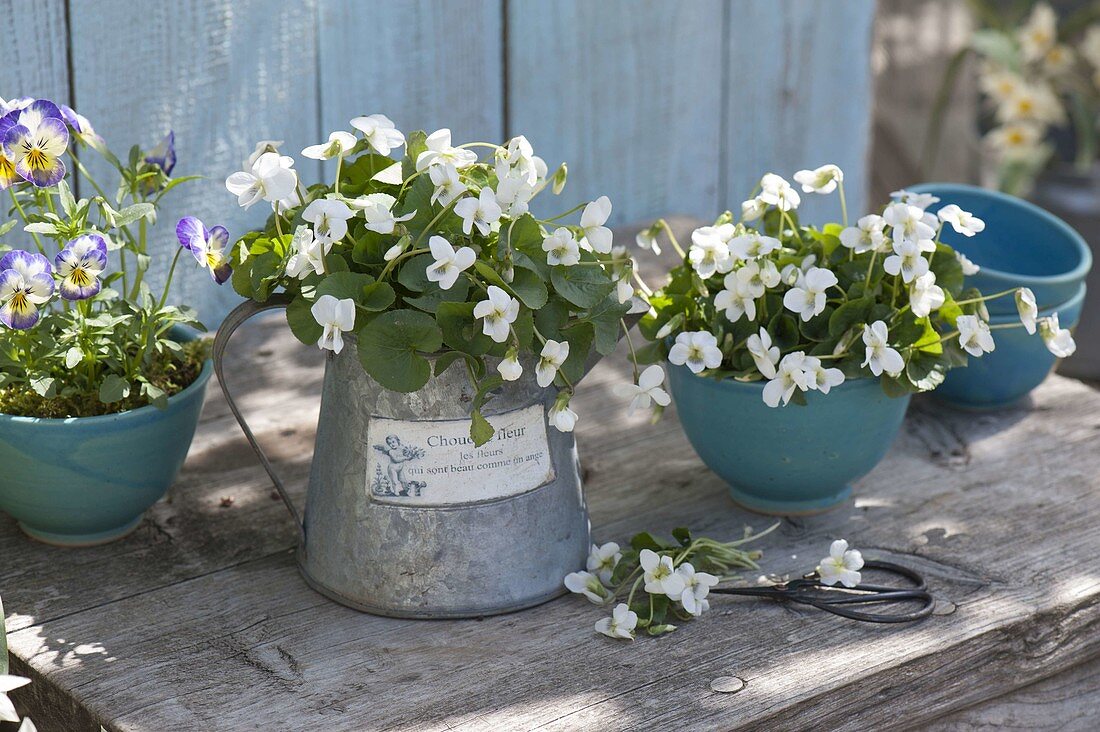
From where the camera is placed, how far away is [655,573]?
1.08 meters

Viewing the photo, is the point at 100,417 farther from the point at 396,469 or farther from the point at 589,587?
the point at 589,587

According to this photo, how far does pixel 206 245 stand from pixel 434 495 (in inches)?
10.8

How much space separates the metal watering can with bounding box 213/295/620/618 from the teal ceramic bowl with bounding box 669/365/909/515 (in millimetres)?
161

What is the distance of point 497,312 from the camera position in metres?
0.95

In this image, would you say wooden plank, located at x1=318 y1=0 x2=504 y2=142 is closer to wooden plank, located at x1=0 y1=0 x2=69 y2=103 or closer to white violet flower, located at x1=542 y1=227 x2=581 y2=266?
wooden plank, located at x1=0 y1=0 x2=69 y2=103

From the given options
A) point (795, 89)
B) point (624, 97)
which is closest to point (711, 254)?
point (624, 97)

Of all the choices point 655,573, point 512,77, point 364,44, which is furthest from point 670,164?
point 655,573

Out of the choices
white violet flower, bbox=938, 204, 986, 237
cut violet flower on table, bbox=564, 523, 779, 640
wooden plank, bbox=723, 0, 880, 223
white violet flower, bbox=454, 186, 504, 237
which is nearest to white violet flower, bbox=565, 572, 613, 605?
cut violet flower on table, bbox=564, 523, 779, 640

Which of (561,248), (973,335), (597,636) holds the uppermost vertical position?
(561,248)

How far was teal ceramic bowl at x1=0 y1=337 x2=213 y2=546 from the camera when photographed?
1.09 m

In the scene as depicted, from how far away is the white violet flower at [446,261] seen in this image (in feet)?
3.07

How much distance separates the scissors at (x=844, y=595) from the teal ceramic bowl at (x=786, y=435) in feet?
0.39

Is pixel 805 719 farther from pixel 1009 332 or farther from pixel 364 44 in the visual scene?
pixel 364 44

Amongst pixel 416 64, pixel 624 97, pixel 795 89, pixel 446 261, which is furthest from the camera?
pixel 795 89
